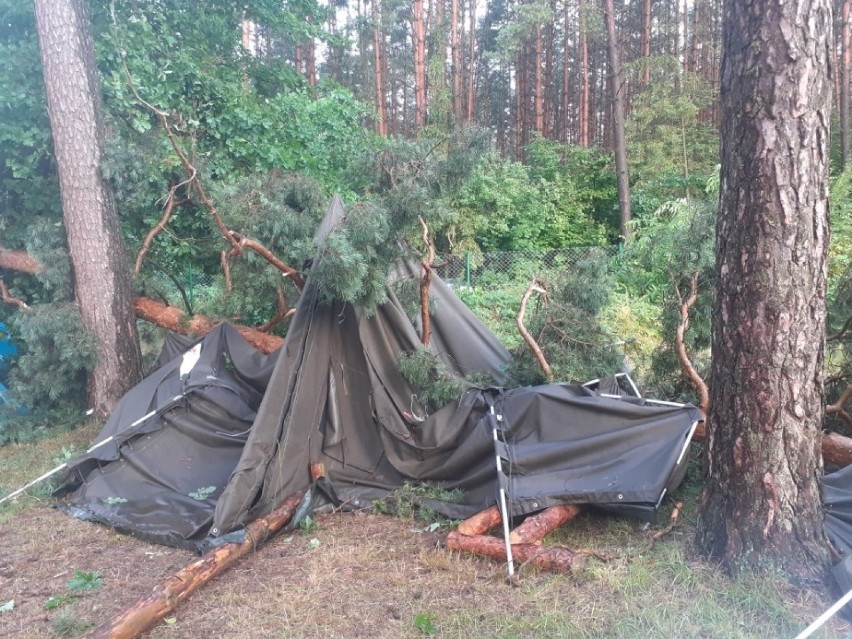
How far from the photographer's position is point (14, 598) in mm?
3295

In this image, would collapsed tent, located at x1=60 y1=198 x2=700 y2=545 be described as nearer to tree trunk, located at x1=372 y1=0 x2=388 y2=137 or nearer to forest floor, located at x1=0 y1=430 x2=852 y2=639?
forest floor, located at x1=0 y1=430 x2=852 y2=639

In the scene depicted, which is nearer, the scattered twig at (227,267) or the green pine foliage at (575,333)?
the green pine foliage at (575,333)

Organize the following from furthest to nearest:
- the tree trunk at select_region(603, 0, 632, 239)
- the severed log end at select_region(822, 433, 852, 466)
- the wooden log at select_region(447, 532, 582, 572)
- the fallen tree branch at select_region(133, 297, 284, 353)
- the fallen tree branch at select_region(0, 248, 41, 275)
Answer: the tree trunk at select_region(603, 0, 632, 239), the fallen tree branch at select_region(0, 248, 41, 275), the fallen tree branch at select_region(133, 297, 284, 353), the severed log end at select_region(822, 433, 852, 466), the wooden log at select_region(447, 532, 582, 572)

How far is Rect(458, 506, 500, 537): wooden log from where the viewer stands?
367cm

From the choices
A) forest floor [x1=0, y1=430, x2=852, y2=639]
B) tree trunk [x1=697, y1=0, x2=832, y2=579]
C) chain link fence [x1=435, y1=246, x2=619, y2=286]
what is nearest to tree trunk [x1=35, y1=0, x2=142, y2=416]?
forest floor [x1=0, y1=430, x2=852, y2=639]

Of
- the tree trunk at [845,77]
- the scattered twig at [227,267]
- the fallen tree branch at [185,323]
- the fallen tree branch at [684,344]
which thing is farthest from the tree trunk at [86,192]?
the tree trunk at [845,77]

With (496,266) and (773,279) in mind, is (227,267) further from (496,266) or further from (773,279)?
(496,266)

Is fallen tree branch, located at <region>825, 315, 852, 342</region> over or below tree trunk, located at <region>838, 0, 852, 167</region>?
below

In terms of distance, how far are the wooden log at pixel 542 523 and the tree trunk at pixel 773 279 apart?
87 cm

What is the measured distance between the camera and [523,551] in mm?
3363

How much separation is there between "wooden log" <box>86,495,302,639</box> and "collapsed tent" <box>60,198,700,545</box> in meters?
0.12

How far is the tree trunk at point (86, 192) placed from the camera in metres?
5.91

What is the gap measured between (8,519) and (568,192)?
50.0 ft

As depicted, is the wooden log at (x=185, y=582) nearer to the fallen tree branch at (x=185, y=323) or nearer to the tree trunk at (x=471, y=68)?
the fallen tree branch at (x=185, y=323)
